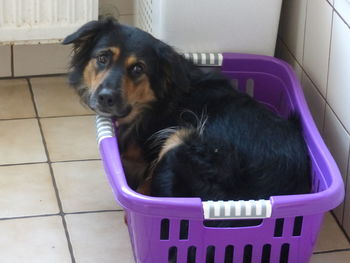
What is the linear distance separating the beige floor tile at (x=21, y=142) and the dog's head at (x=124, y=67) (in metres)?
0.41

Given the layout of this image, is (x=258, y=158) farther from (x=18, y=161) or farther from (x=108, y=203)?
(x=18, y=161)

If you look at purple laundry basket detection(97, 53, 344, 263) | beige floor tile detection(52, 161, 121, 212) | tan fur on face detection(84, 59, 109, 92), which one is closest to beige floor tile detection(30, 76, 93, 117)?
beige floor tile detection(52, 161, 121, 212)

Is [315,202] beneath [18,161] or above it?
above

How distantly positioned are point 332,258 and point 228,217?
19.8 inches

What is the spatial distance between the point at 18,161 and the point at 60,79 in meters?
0.58

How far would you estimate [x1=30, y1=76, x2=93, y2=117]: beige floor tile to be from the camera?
8.26 feet

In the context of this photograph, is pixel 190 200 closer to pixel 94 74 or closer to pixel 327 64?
pixel 94 74

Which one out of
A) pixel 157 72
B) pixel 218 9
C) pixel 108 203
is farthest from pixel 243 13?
pixel 108 203

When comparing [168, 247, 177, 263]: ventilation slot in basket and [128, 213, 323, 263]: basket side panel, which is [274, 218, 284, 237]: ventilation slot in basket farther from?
[168, 247, 177, 263]: ventilation slot in basket

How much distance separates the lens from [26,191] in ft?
6.88

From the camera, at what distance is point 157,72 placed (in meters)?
1.94

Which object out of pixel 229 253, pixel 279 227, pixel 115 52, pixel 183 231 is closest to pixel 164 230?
pixel 183 231

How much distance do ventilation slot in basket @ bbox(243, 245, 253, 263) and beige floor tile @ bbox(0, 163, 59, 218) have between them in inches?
24.1

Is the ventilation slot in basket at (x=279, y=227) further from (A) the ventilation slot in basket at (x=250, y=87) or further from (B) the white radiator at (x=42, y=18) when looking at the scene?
(B) the white radiator at (x=42, y=18)
